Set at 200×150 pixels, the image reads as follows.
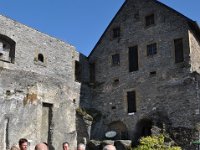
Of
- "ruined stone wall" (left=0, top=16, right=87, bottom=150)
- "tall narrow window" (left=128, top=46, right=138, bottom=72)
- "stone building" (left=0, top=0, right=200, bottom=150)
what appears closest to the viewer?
"ruined stone wall" (left=0, top=16, right=87, bottom=150)

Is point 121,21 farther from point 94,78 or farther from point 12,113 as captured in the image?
point 12,113

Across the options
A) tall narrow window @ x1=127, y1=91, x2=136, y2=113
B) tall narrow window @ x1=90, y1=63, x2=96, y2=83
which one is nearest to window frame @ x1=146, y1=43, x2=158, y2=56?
tall narrow window @ x1=127, y1=91, x2=136, y2=113

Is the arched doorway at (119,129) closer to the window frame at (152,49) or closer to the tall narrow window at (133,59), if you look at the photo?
the tall narrow window at (133,59)

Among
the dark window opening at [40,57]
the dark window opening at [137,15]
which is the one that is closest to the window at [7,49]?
the dark window opening at [40,57]

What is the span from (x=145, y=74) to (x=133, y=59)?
4.68 feet

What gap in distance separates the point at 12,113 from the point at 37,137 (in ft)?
6.35

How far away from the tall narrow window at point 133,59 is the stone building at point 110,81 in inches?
2.6

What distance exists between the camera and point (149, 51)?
23.8m

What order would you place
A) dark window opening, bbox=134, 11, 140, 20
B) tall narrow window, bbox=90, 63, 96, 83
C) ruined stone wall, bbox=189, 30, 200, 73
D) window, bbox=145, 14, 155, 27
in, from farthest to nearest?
tall narrow window, bbox=90, 63, 96, 83
dark window opening, bbox=134, 11, 140, 20
window, bbox=145, 14, 155, 27
ruined stone wall, bbox=189, 30, 200, 73

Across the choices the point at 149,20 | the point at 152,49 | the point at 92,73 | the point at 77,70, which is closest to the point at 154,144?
the point at 152,49

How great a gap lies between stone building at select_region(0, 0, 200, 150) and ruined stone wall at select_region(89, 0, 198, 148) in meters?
0.06

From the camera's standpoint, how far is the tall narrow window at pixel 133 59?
24172 millimetres

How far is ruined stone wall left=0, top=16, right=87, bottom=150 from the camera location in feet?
61.0

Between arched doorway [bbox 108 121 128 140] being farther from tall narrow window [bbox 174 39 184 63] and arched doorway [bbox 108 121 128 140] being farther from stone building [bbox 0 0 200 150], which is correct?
tall narrow window [bbox 174 39 184 63]
